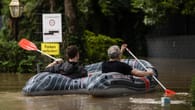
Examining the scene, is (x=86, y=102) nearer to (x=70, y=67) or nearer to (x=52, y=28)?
(x=70, y=67)

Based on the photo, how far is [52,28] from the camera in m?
16.1

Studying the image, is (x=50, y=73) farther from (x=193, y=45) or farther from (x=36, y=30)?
(x=193, y=45)

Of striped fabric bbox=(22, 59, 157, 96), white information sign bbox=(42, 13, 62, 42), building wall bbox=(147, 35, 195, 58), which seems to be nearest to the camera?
striped fabric bbox=(22, 59, 157, 96)

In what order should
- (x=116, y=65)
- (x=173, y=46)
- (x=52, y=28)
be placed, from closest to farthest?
1. (x=116, y=65)
2. (x=52, y=28)
3. (x=173, y=46)

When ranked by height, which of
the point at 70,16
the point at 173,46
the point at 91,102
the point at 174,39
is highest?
the point at 70,16

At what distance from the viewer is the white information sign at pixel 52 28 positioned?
1597 centimetres

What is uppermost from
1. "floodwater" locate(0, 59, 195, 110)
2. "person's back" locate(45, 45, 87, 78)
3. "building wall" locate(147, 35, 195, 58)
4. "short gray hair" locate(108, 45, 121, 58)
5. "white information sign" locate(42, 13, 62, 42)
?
"white information sign" locate(42, 13, 62, 42)

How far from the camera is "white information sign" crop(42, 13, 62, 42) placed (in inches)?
629

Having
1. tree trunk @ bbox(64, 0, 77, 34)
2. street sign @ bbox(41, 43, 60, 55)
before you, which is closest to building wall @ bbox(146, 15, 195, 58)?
tree trunk @ bbox(64, 0, 77, 34)

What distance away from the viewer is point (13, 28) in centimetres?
2473

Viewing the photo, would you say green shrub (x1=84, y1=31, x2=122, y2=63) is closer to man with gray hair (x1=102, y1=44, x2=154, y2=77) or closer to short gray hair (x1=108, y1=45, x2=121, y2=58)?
man with gray hair (x1=102, y1=44, x2=154, y2=77)

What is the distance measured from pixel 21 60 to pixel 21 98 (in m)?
8.64

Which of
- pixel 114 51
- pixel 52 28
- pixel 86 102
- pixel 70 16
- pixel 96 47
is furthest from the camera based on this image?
pixel 96 47

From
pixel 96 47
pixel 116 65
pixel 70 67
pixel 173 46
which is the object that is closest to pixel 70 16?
pixel 96 47
